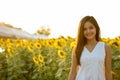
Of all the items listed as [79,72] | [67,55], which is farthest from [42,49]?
[79,72]

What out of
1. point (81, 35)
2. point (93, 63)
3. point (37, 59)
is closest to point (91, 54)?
point (93, 63)

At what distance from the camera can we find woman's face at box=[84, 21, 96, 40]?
4203 millimetres

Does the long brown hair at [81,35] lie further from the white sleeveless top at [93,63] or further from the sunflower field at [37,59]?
the sunflower field at [37,59]

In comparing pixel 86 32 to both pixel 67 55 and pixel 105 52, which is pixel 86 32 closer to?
pixel 105 52

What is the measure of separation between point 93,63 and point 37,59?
186 inches

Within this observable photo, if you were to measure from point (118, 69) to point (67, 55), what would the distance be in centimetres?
95

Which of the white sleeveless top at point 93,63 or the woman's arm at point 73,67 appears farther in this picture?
the woman's arm at point 73,67

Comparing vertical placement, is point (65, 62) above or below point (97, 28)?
below

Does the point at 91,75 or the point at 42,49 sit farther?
the point at 42,49

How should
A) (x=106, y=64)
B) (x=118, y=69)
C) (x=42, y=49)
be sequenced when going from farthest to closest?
(x=42, y=49)
(x=118, y=69)
(x=106, y=64)

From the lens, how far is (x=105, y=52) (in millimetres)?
4227

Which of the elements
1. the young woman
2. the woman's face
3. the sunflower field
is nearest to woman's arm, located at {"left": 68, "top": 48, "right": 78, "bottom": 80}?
the young woman

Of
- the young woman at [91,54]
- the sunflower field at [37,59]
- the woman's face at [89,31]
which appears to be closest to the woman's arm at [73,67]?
the young woman at [91,54]

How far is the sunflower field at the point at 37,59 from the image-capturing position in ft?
25.4
